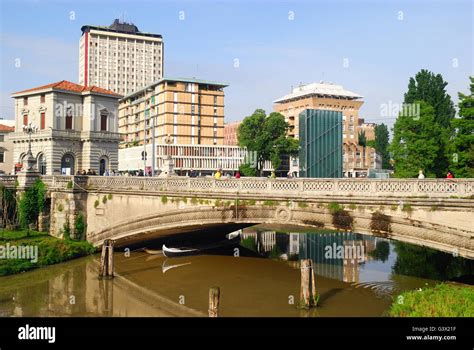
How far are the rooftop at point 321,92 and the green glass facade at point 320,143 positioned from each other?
61879mm

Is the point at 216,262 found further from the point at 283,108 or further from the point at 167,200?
the point at 283,108

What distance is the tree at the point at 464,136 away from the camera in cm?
3491

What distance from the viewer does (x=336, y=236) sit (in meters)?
49.5

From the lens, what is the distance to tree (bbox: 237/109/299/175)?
71.8 meters

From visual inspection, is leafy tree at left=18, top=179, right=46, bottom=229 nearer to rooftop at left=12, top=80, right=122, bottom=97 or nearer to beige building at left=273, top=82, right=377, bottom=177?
rooftop at left=12, top=80, right=122, bottom=97

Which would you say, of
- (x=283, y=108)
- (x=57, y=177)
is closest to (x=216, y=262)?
(x=57, y=177)

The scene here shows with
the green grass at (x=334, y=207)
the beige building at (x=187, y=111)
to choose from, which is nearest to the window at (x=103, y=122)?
the green grass at (x=334, y=207)

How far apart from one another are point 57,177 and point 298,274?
20.3 metres

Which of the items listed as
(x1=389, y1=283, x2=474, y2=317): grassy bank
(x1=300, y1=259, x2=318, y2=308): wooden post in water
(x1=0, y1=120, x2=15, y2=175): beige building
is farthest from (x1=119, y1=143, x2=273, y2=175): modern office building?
(x1=389, y1=283, x2=474, y2=317): grassy bank

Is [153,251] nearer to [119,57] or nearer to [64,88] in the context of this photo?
[64,88]

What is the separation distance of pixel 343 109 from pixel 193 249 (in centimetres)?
7362

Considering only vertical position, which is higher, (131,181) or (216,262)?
(131,181)

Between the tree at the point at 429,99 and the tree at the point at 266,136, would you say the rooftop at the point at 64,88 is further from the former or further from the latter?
the tree at the point at 429,99

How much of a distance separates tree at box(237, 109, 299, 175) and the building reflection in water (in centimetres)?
2078
